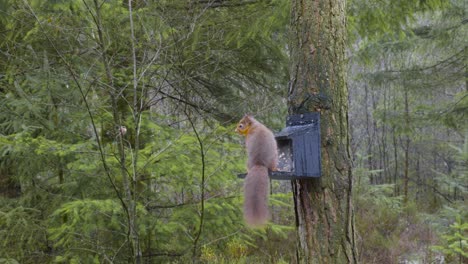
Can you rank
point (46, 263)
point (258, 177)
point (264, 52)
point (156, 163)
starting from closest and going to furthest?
point (258, 177)
point (156, 163)
point (46, 263)
point (264, 52)

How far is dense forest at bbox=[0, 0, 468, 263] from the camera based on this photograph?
3043 mm

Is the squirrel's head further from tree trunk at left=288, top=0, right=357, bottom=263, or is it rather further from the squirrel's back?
tree trunk at left=288, top=0, right=357, bottom=263

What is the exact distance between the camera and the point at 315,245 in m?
2.32

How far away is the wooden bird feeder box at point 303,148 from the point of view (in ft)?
7.36

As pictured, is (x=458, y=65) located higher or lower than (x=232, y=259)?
higher

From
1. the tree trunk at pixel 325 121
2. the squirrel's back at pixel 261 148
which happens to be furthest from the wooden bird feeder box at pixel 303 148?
the squirrel's back at pixel 261 148

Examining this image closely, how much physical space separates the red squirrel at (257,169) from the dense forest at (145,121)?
0.52 metres

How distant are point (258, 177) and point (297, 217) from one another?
679 millimetres

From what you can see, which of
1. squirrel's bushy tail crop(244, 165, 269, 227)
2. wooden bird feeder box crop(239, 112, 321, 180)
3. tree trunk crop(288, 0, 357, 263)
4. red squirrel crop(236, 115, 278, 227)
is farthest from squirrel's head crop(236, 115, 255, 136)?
tree trunk crop(288, 0, 357, 263)

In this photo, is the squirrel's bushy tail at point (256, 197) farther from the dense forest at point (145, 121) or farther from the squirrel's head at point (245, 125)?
the dense forest at point (145, 121)

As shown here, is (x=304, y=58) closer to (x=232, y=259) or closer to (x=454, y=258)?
(x=232, y=259)

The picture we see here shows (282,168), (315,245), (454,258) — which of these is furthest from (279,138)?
(454,258)

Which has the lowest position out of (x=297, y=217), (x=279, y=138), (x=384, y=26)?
(x=297, y=217)

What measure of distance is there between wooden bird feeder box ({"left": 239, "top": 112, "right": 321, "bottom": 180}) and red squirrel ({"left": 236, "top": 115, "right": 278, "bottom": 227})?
27cm
